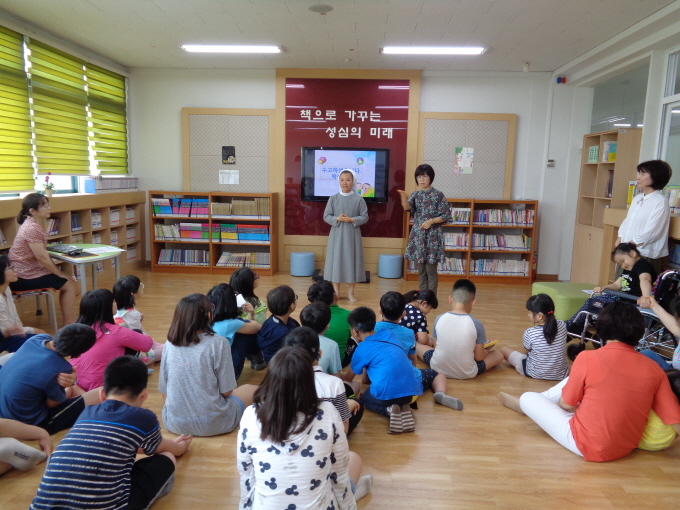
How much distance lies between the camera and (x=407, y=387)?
2820 millimetres

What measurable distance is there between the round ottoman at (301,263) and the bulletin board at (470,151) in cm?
216

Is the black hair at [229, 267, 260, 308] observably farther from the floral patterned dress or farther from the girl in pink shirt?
the floral patterned dress

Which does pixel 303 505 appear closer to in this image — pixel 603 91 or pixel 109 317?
pixel 109 317

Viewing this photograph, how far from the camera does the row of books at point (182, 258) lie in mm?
7332

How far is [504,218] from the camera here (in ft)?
23.4

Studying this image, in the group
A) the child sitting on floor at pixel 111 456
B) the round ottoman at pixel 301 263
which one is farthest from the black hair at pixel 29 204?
the round ottoman at pixel 301 263

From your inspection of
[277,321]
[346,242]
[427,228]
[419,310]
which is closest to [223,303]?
[277,321]

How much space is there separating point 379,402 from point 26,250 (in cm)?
328

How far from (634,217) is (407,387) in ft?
9.66

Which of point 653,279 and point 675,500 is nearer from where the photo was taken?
point 675,500

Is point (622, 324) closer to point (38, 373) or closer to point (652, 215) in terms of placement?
point (652, 215)

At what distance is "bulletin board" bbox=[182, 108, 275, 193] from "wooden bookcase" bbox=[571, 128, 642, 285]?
176 inches

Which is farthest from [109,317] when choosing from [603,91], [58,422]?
[603,91]

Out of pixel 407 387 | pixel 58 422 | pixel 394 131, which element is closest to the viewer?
pixel 58 422
